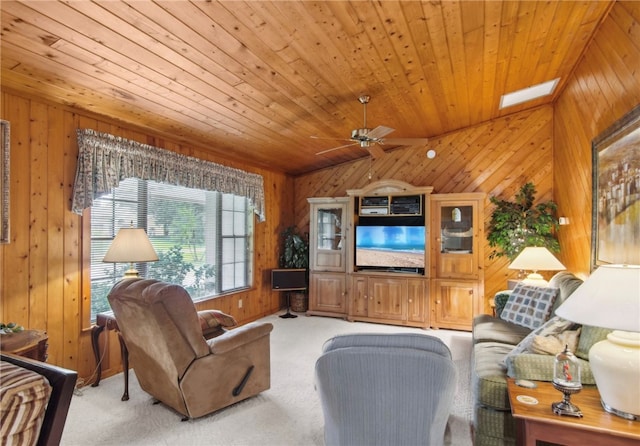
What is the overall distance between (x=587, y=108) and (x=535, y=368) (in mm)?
3009

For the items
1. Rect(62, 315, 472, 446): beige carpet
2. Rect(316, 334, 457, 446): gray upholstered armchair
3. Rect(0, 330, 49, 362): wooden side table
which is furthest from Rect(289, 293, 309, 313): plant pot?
Rect(316, 334, 457, 446): gray upholstered armchair

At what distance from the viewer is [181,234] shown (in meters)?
4.45

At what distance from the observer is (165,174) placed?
4.02 m

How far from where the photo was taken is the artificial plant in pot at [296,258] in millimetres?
6199

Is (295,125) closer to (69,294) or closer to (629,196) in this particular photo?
(69,294)

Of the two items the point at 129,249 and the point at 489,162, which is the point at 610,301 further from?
the point at 489,162

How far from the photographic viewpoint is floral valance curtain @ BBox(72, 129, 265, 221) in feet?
10.4

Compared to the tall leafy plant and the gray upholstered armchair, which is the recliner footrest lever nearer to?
the gray upholstered armchair

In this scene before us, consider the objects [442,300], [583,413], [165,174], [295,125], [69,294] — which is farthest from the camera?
[442,300]

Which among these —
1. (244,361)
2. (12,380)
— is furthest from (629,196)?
(12,380)

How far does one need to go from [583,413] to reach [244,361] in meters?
2.17

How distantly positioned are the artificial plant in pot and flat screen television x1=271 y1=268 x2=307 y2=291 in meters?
0.23

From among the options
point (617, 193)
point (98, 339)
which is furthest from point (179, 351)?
point (617, 193)

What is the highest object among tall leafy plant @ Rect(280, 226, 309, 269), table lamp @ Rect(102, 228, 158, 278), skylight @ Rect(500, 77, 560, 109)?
skylight @ Rect(500, 77, 560, 109)
